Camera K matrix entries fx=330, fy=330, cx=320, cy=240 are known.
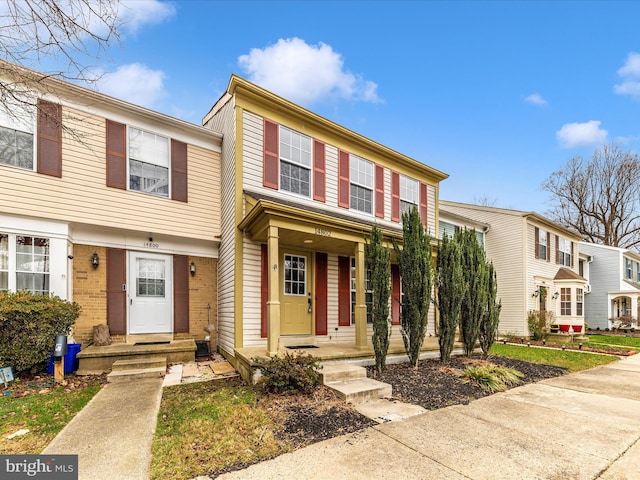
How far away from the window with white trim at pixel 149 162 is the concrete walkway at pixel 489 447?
21.3 ft

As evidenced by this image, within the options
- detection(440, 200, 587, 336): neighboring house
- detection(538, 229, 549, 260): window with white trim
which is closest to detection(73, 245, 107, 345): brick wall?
detection(440, 200, 587, 336): neighboring house

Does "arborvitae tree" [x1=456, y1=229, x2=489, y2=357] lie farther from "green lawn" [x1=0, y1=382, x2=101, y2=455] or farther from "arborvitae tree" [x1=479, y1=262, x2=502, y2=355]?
"green lawn" [x1=0, y1=382, x2=101, y2=455]

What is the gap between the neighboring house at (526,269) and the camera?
583 inches

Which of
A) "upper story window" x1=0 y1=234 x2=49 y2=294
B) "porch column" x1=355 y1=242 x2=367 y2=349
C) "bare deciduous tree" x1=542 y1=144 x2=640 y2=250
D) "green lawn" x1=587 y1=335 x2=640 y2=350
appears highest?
"bare deciduous tree" x1=542 y1=144 x2=640 y2=250

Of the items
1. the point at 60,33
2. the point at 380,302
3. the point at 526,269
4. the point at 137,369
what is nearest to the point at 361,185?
the point at 380,302

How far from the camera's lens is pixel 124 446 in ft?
10.3

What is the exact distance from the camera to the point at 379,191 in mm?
9719

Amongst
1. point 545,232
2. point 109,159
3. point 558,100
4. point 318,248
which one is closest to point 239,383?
point 318,248

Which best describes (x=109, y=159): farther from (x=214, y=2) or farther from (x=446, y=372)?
(x=446, y=372)

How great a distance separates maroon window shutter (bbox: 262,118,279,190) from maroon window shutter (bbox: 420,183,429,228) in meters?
5.45

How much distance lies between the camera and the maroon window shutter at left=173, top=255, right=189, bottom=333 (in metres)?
7.78

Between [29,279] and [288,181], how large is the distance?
5396 millimetres

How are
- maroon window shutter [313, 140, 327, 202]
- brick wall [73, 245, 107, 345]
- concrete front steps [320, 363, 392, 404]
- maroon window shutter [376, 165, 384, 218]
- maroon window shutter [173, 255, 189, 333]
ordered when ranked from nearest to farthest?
1. concrete front steps [320, 363, 392, 404]
2. brick wall [73, 245, 107, 345]
3. maroon window shutter [173, 255, 189, 333]
4. maroon window shutter [313, 140, 327, 202]
5. maroon window shutter [376, 165, 384, 218]

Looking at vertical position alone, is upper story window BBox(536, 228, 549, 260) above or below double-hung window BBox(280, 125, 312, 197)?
below
